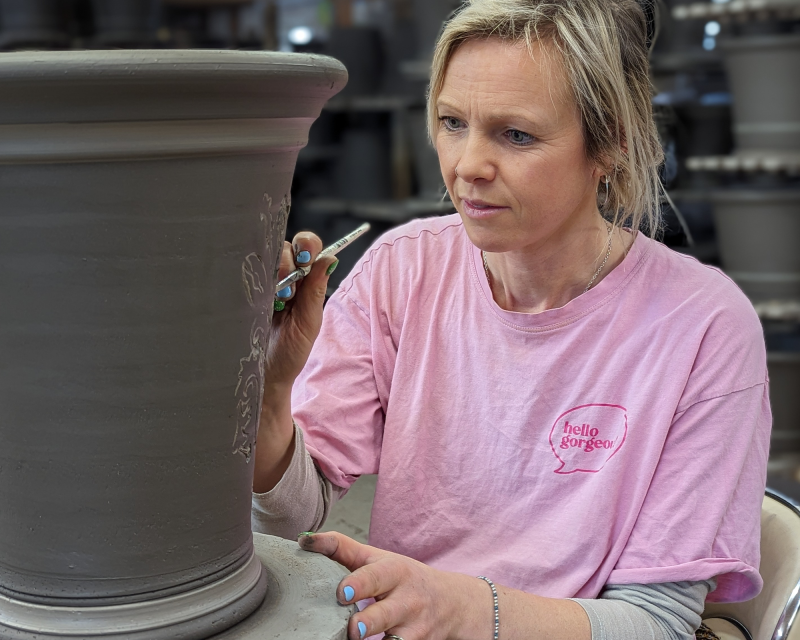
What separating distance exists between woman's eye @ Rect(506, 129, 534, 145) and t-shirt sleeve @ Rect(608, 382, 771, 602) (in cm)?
37

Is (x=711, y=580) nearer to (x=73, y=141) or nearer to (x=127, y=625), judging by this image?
(x=127, y=625)

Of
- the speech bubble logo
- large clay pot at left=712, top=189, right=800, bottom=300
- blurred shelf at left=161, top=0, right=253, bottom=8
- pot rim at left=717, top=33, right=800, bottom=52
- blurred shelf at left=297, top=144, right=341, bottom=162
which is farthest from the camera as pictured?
blurred shelf at left=297, top=144, right=341, bottom=162

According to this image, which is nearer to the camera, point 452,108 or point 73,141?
point 73,141

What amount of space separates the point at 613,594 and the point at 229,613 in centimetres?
48

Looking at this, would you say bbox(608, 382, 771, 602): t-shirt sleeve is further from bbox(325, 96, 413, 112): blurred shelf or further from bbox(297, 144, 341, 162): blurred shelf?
bbox(297, 144, 341, 162): blurred shelf

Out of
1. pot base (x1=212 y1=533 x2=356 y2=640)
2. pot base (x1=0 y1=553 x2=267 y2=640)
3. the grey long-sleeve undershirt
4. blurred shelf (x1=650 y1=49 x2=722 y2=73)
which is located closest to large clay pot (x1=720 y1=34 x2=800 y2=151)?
blurred shelf (x1=650 y1=49 x2=722 y2=73)

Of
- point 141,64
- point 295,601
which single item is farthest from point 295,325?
point 141,64

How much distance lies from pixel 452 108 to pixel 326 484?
1.69 ft

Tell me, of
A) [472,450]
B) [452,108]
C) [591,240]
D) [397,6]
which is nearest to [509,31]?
[452,108]

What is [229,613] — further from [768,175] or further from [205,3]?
[205,3]

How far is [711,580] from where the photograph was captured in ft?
3.59

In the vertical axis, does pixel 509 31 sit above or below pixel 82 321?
above

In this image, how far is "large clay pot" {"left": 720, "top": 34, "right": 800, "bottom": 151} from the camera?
9.63ft

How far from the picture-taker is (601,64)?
1.09m
